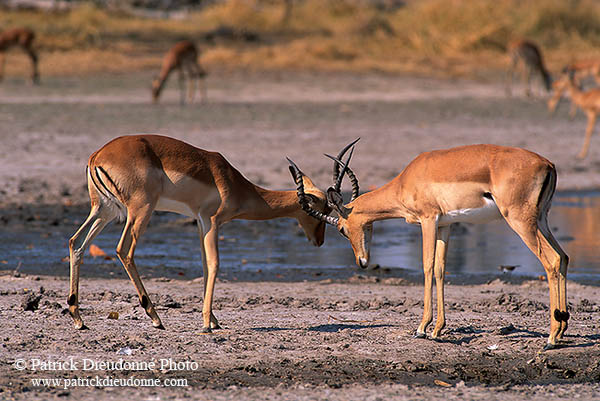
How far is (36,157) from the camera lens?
1456cm

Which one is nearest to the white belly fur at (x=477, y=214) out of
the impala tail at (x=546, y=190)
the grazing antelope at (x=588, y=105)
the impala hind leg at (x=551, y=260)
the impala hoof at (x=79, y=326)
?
the impala hind leg at (x=551, y=260)

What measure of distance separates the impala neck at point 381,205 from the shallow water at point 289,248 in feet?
7.72

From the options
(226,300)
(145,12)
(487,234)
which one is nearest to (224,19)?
(145,12)

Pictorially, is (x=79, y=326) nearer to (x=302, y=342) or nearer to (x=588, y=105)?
(x=302, y=342)

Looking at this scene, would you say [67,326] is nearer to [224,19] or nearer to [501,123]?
[501,123]

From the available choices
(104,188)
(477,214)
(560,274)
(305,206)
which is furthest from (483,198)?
(104,188)

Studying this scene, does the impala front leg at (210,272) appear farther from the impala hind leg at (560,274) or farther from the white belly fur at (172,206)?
the impala hind leg at (560,274)

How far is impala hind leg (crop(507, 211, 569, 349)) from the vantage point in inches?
245

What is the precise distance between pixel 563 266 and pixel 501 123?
13.5 meters

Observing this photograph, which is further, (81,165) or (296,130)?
(296,130)

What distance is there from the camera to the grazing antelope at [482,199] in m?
6.20

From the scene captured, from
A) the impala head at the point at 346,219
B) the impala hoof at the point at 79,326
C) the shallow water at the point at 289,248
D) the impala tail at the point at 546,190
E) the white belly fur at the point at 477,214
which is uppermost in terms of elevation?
the impala tail at the point at 546,190

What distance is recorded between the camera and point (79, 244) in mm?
6805

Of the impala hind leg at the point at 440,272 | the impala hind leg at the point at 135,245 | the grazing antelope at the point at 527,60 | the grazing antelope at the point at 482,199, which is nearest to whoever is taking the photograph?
the grazing antelope at the point at 482,199
